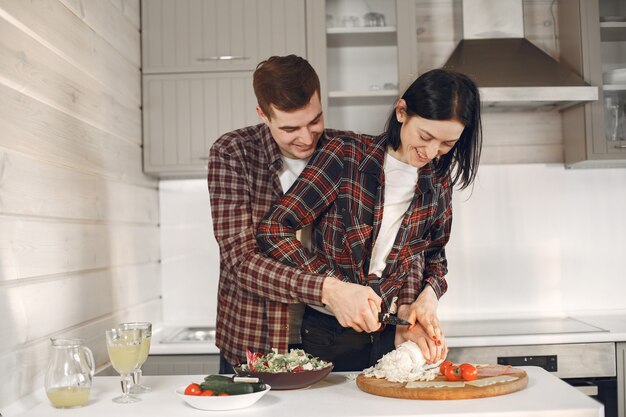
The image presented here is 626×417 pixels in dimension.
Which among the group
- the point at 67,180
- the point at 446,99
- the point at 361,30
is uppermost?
the point at 361,30

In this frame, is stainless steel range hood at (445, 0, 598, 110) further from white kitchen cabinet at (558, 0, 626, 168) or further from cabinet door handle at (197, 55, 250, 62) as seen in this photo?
cabinet door handle at (197, 55, 250, 62)

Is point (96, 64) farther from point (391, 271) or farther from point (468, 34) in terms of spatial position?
point (468, 34)

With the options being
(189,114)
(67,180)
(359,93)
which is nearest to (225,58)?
(189,114)

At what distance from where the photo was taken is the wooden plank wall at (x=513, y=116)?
3.15 m

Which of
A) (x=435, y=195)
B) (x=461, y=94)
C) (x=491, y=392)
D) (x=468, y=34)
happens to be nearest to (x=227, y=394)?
(x=491, y=392)

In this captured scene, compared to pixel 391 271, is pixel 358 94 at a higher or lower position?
higher

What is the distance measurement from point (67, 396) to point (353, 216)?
794mm

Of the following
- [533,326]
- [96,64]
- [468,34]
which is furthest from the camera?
[468,34]

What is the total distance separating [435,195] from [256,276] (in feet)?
1.67

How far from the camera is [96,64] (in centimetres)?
231

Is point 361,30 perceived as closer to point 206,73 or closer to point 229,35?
point 229,35

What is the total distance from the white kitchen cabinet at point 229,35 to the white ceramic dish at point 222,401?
1.72 m

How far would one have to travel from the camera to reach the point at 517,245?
315 centimetres

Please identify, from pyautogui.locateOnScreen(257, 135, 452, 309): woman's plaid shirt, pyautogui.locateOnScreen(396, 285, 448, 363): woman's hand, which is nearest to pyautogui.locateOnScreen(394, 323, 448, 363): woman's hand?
pyautogui.locateOnScreen(396, 285, 448, 363): woman's hand
